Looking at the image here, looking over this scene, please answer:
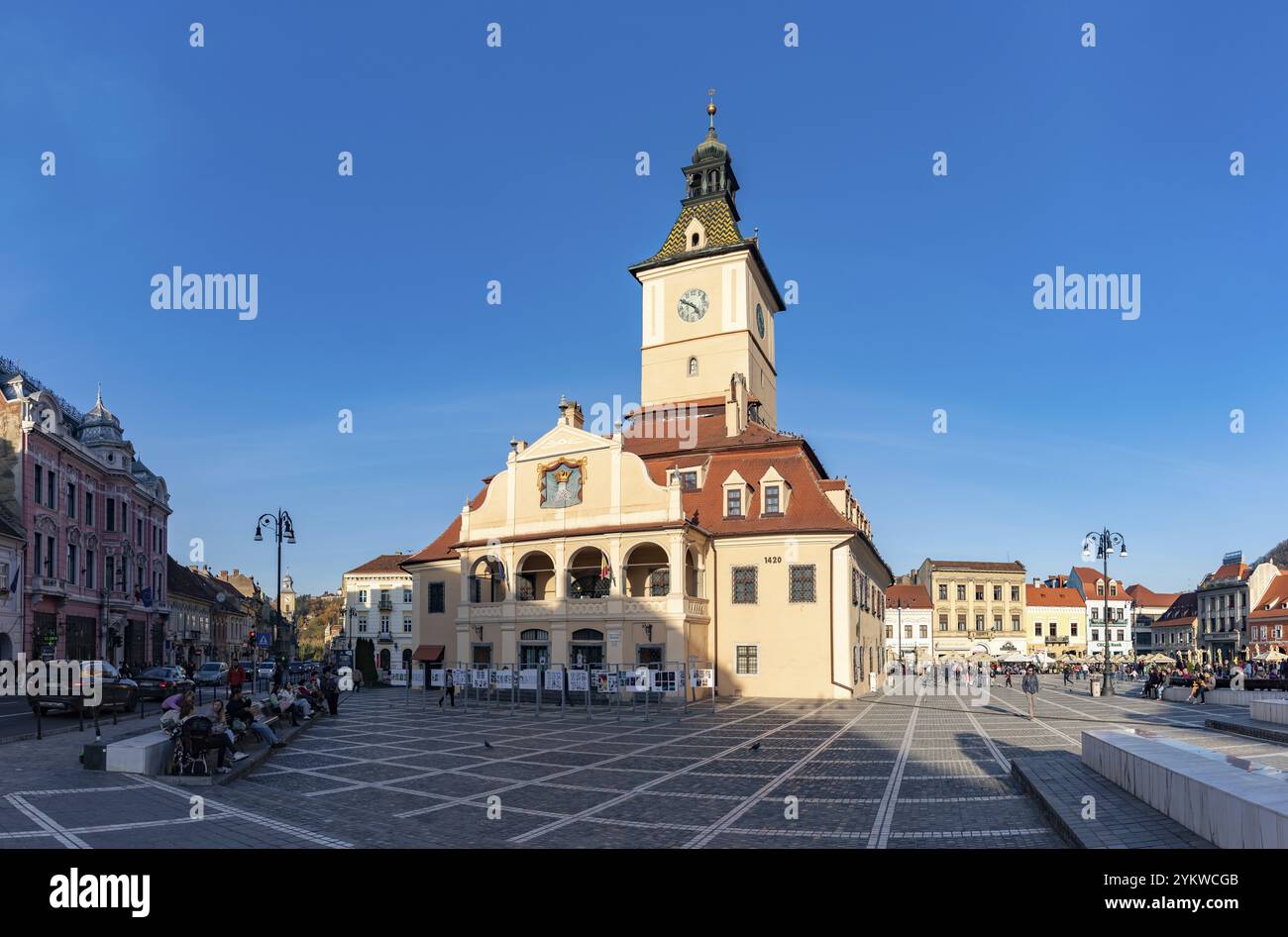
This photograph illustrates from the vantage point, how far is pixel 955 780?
16.9 metres

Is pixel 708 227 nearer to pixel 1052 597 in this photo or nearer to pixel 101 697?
pixel 101 697

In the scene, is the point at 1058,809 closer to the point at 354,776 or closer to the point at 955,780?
the point at 955,780

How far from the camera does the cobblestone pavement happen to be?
12.1 m

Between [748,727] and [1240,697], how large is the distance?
20533 mm

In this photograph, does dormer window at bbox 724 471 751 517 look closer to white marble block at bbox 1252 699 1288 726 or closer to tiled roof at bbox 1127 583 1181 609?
white marble block at bbox 1252 699 1288 726

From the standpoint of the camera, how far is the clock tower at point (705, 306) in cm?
5925

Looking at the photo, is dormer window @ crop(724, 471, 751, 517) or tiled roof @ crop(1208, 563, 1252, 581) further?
tiled roof @ crop(1208, 563, 1252, 581)

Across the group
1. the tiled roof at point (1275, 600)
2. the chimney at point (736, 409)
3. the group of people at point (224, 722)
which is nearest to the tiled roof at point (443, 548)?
the chimney at point (736, 409)

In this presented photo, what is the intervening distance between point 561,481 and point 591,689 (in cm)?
1019

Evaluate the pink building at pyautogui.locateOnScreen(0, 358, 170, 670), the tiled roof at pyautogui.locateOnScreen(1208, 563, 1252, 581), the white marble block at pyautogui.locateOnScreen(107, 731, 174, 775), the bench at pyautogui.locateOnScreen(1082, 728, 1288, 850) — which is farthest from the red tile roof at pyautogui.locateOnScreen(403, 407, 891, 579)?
the tiled roof at pyautogui.locateOnScreen(1208, 563, 1252, 581)

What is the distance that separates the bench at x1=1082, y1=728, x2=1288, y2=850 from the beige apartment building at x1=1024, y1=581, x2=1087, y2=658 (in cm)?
10278

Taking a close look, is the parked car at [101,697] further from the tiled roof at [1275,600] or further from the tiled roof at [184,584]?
the tiled roof at [1275,600]
